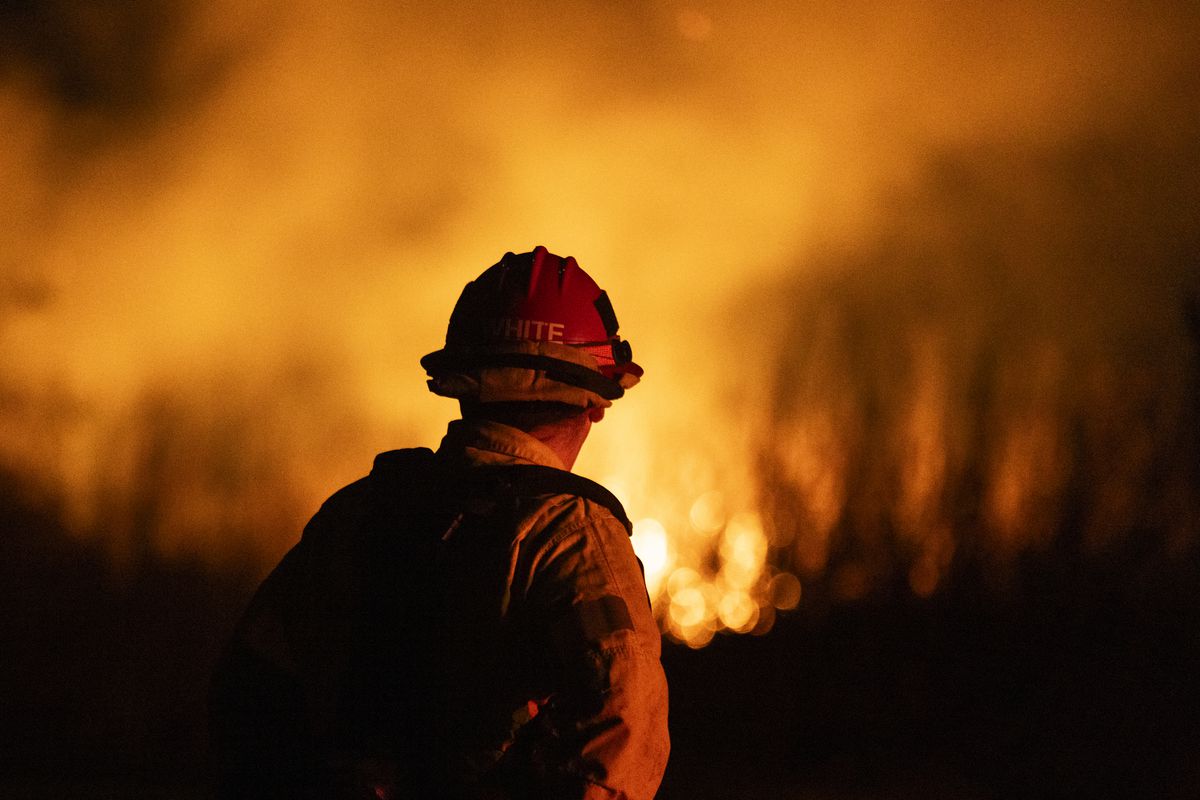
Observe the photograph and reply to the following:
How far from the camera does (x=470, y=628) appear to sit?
324 cm

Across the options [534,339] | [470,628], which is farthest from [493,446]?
[470,628]

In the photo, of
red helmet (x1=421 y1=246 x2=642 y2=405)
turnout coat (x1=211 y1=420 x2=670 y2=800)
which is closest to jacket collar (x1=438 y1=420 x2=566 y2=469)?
turnout coat (x1=211 y1=420 x2=670 y2=800)

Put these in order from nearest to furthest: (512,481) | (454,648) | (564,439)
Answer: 1. (454,648)
2. (512,481)
3. (564,439)

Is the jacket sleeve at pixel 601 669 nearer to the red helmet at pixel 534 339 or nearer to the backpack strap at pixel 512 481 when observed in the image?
the backpack strap at pixel 512 481

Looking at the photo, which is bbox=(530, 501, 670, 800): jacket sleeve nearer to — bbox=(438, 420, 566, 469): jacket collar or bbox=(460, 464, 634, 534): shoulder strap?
bbox=(460, 464, 634, 534): shoulder strap

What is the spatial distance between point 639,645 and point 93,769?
20107 cm

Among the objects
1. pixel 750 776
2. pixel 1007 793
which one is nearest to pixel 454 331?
pixel 1007 793

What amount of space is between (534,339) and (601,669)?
3.98 feet

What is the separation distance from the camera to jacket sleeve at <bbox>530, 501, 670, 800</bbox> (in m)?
3.04

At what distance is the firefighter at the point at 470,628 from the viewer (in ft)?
10.2

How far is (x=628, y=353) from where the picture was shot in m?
4.14

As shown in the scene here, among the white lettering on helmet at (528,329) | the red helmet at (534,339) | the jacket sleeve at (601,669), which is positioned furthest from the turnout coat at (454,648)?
the white lettering on helmet at (528,329)

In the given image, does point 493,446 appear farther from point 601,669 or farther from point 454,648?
point 601,669

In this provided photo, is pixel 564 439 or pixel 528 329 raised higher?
pixel 528 329
